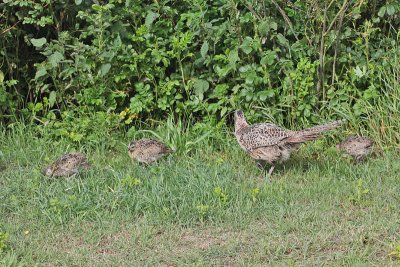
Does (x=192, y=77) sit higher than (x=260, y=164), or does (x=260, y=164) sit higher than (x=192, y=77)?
(x=192, y=77)

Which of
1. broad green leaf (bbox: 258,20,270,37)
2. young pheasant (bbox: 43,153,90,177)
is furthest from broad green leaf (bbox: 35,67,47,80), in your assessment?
broad green leaf (bbox: 258,20,270,37)

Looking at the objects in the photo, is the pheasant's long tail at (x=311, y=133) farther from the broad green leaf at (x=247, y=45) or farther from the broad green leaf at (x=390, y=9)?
the broad green leaf at (x=390, y=9)

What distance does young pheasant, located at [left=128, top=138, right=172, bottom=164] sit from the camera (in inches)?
338

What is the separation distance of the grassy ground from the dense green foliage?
0.78m

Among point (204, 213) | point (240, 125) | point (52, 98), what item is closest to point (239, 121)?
point (240, 125)

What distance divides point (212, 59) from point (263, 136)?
1479mm

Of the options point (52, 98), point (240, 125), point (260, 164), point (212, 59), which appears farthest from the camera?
point (52, 98)

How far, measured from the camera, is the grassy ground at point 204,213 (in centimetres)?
671

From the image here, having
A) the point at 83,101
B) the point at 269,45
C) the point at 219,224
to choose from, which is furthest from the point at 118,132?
the point at 219,224

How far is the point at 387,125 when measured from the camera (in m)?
9.09

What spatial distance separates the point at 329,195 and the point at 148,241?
185cm

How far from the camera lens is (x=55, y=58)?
30.7 ft

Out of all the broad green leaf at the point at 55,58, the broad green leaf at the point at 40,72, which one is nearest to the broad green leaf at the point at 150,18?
the broad green leaf at the point at 55,58

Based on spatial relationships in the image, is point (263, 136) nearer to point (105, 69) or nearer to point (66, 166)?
point (66, 166)
